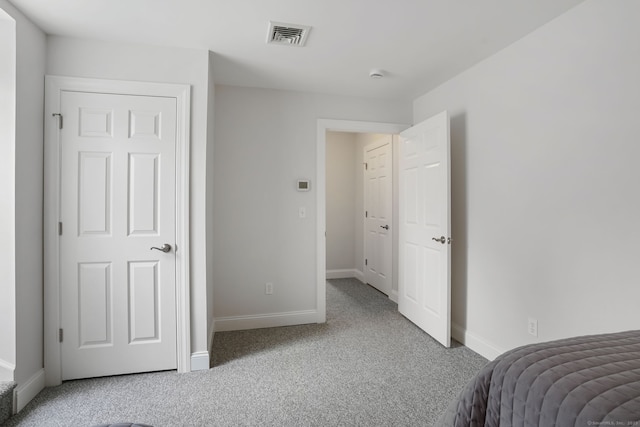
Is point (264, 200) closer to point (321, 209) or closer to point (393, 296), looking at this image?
point (321, 209)

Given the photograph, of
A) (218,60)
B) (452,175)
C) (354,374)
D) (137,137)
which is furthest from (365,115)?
(354,374)

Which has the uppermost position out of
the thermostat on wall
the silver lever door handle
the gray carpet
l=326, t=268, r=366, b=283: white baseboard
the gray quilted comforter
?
the thermostat on wall

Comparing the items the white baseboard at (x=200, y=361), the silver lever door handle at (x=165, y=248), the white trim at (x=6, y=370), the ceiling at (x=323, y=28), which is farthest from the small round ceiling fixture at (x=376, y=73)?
the white trim at (x=6, y=370)

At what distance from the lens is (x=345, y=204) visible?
18.0 feet

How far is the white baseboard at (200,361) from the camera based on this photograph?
2.41 m

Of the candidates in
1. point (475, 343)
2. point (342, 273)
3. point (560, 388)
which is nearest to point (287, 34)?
point (560, 388)

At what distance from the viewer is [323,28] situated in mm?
2160

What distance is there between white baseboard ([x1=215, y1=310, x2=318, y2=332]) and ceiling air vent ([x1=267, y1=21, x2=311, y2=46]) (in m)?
2.42

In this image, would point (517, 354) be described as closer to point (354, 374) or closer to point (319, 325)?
point (354, 374)

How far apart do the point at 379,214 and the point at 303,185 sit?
1689mm

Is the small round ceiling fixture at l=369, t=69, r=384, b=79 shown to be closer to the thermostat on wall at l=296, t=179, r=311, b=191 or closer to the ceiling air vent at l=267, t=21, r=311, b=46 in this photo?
the ceiling air vent at l=267, t=21, r=311, b=46

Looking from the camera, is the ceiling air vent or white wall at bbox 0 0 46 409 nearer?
white wall at bbox 0 0 46 409

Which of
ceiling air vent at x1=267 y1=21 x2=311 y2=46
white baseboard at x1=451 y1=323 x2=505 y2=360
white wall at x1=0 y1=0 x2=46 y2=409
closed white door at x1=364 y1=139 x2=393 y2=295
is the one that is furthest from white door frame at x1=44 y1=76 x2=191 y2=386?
white baseboard at x1=451 y1=323 x2=505 y2=360

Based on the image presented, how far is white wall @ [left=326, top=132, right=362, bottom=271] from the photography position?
539 centimetres
